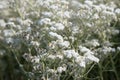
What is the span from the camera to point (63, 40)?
4.26 m

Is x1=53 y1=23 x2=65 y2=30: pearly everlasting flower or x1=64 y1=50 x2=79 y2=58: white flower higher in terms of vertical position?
x1=53 y1=23 x2=65 y2=30: pearly everlasting flower

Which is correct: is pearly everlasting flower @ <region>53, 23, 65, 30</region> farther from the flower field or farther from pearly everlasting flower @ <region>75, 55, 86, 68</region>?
pearly everlasting flower @ <region>75, 55, 86, 68</region>

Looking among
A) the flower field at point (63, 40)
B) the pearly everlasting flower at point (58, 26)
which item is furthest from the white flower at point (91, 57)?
the pearly everlasting flower at point (58, 26)

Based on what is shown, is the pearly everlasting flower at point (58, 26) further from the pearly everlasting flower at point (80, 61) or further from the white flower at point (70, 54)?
the pearly everlasting flower at point (80, 61)

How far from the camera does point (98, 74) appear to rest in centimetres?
483

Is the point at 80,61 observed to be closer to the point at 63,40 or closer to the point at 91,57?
the point at 91,57

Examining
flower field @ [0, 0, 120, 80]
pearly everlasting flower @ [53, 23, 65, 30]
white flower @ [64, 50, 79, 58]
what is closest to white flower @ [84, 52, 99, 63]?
flower field @ [0, 0, 120, 80]

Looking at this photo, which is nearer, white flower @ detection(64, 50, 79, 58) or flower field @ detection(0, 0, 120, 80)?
white flower @ detection(64, 50, 79, 58)

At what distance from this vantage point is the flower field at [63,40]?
3953mm

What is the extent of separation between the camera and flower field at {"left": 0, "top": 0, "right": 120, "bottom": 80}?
3.95 metres

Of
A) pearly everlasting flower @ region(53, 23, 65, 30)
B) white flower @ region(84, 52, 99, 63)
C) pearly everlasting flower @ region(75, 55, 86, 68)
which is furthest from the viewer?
pearly everlasting flower @ region(53, 23, 65, 30)

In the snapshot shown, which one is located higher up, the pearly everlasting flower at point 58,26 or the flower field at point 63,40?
the pearly everlasting flower at point 58,26

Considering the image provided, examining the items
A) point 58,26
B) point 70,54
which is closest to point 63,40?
point 58,26

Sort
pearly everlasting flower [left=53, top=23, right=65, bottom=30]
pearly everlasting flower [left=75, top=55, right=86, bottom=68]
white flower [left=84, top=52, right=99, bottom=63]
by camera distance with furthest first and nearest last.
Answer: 1. pearly everlasting flower [left=53, top=23, right=65, bottom=30]
2. white flower [left=84, top=52, right=99, bottom=63]
3. pearly everlasting flower [left=75, top=55, right=86, bottom=68]
